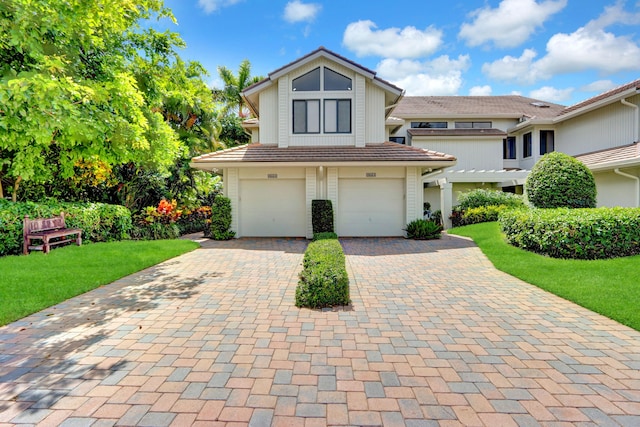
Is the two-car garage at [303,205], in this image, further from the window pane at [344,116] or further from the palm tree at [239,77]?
the palm tree at [239,77]

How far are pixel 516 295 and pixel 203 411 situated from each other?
18.8ft

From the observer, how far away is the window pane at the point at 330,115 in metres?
13.9

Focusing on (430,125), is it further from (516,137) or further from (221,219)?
(221,219)

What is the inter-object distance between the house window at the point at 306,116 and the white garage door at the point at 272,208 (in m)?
2.34

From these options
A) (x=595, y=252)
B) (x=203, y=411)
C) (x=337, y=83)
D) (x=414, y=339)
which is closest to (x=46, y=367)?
(x=203, y=411)

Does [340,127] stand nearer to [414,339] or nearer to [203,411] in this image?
[414,339]

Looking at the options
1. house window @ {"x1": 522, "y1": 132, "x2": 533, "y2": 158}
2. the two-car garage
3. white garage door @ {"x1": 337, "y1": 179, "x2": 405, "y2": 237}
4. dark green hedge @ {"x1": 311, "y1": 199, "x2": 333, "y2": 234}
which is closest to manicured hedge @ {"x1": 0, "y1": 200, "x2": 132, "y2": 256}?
the two-car garage

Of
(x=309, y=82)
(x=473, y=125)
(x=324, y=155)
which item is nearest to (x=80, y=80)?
(x=324, y=155)

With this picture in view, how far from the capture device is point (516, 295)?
6047mm

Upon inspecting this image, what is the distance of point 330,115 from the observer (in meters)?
13.9

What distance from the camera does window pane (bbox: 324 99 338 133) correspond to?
13.9 metres

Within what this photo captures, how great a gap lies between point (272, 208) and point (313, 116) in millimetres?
4354

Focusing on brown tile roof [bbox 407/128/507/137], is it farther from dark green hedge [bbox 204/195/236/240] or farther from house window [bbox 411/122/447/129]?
dark green hedge [bbox 204/195/236/240]

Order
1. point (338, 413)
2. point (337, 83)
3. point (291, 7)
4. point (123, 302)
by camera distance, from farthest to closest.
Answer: point (337, 83) → point (291, 7) → point (123, 302) → point (338, 413)
